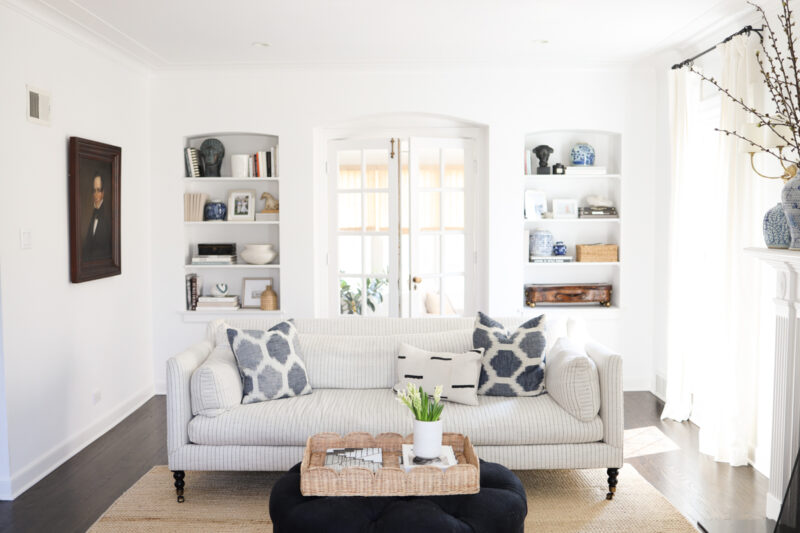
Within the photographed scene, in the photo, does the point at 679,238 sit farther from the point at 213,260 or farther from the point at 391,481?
the point at 213,260

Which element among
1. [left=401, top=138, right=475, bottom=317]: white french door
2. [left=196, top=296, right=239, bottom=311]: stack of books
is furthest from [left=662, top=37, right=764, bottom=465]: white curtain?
[left=196, top=296, right=239, bottom=311]: stack of books

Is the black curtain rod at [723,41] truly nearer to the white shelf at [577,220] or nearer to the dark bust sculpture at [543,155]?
the dark bust sculpture at [543,155]

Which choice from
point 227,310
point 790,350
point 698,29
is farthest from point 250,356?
point 698,29

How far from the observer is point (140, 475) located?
396cm

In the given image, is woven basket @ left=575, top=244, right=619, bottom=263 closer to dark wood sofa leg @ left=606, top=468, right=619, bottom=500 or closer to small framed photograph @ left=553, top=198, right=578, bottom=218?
small framed photograph @ left=553, top=198, right=578, bottom=218

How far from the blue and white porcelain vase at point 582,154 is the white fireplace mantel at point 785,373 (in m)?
2.83

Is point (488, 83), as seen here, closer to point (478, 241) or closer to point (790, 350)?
point (478, 241)

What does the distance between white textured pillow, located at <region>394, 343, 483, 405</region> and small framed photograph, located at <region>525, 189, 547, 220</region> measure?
7.43ft

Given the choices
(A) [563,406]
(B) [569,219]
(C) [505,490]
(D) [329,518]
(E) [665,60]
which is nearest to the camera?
(D) [329,518]

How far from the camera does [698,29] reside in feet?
15.1

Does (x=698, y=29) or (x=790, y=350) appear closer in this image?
(x=790, y=350)

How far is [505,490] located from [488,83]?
153 inches

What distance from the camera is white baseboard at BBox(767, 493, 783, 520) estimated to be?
321cm

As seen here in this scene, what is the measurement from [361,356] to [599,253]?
271cm
